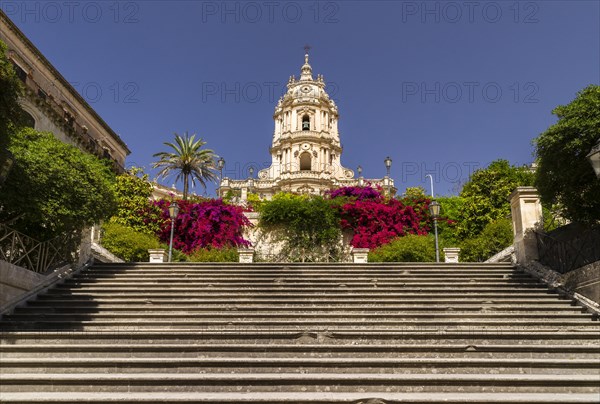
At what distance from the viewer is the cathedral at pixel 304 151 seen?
51422 millimetres

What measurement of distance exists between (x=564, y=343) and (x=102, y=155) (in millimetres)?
34532

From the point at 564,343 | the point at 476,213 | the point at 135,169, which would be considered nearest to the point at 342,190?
the point at 476,213

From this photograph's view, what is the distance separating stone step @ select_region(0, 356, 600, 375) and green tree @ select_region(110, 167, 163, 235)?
1843 cm

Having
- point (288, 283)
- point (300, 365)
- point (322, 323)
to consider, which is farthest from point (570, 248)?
point (300, 365)

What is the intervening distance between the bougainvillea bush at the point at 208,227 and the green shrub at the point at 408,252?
25.4 feet

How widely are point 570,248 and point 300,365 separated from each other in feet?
26.8

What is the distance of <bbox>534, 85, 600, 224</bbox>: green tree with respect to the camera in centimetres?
1058

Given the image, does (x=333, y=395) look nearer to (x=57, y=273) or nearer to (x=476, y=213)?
(x=57, y=273)

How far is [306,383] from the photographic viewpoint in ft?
22.1

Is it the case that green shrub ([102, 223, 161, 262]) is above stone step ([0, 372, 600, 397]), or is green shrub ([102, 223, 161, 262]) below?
above

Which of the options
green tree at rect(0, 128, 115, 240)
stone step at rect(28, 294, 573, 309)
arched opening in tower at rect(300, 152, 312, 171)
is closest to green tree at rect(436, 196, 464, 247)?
stone step at rect(28, 294, 573, 309)

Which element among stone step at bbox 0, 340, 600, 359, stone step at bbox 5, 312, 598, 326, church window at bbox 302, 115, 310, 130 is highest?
church window at bbox 302, 115, 310, 130

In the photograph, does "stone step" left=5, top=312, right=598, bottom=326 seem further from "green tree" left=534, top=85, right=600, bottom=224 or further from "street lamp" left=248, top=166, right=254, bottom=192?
"street lamp" left=248, top=166, right=254, bottom=192

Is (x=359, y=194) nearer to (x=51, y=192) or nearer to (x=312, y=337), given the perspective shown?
(x=51, y=192)
